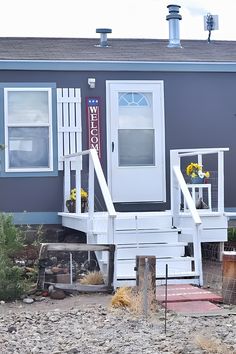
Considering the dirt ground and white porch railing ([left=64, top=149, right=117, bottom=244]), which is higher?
white porch railing ([left=64, top=149, right=117, bottom=244])

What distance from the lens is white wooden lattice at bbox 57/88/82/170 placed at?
37.3 feet

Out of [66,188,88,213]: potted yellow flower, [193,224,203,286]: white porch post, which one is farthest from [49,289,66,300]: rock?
[66,188,88,213]: potted yellow flower

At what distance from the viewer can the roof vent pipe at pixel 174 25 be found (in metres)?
13.6

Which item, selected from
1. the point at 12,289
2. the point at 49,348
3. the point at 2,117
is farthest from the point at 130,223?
the point at 49,348

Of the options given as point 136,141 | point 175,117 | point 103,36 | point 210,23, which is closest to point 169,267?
point 136,141

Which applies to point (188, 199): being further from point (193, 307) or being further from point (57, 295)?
point (57, 295)

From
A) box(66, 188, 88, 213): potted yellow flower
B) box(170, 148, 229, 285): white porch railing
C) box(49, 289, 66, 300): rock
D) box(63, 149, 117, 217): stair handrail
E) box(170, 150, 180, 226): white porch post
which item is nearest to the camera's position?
box(49, 289, 66, 300): rock

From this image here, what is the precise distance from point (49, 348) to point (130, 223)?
3801 millimetres

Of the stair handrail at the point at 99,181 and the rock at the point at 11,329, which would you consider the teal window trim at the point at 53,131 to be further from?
the rock at the point at 11,329

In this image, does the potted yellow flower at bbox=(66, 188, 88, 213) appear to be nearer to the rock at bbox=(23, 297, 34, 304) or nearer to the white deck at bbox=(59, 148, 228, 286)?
the white deck at bbox=(59, 148, 228, 286)

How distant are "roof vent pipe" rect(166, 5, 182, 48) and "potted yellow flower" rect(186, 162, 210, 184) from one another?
3449 mm

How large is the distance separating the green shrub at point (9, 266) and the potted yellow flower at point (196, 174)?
3.31 m

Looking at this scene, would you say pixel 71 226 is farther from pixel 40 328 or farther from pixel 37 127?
pixel 40 328

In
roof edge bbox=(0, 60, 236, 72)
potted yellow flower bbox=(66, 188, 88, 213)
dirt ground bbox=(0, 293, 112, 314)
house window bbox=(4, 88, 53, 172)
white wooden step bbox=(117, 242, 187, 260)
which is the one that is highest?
roof edge bbox=(0, 60, 236, 72)
